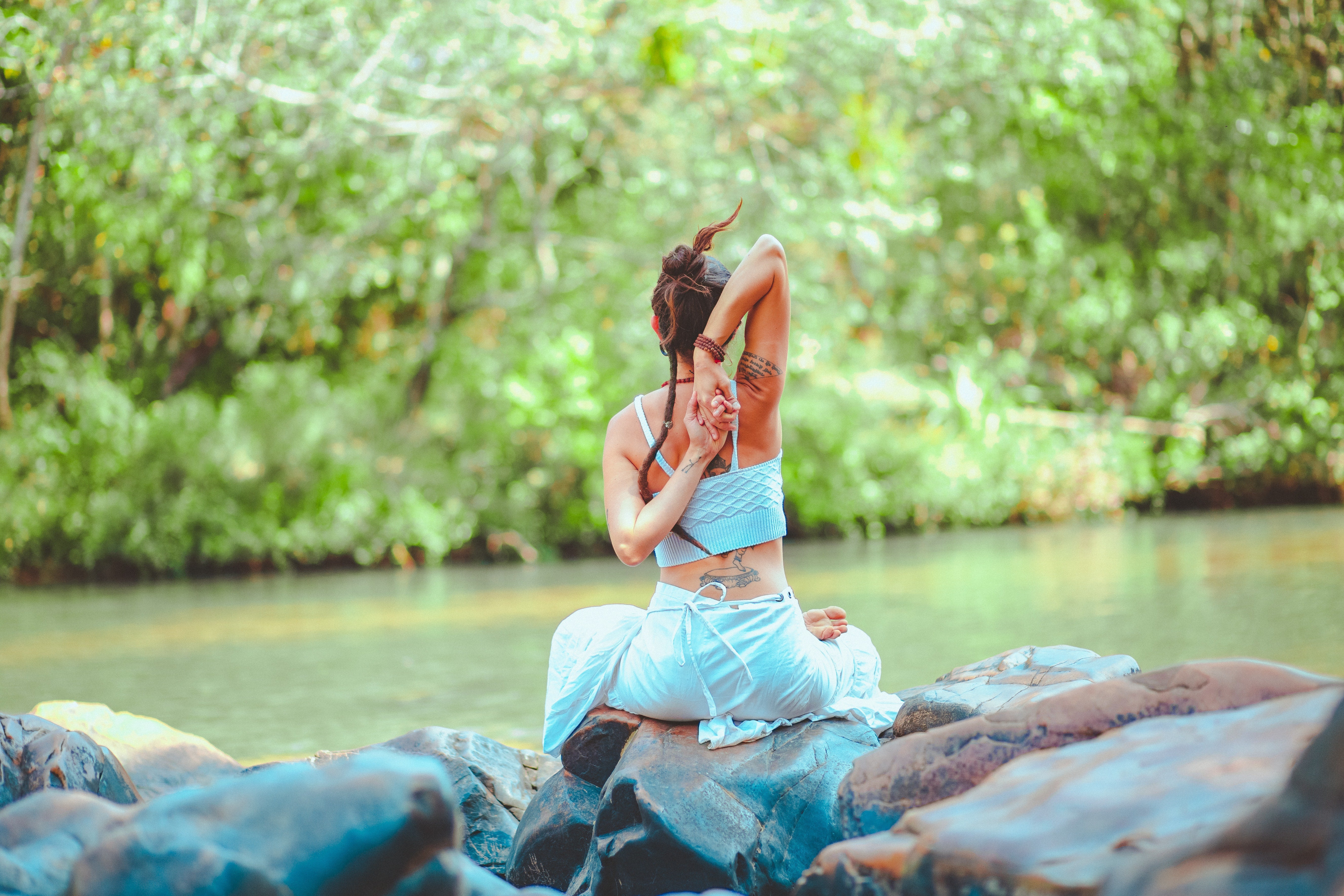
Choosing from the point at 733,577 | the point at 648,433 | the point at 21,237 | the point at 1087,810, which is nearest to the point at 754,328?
the point at 648,433

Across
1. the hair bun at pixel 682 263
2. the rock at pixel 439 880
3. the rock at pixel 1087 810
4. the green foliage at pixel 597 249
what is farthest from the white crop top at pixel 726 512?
the green foliage at pixel 597 249

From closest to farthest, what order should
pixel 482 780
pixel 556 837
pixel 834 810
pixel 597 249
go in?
pixel 834 810, pixel 556 837, pixel 482 780, pixel 597 249

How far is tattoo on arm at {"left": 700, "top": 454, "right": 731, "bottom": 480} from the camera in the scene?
344cm

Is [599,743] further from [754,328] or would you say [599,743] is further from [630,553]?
[754,328]

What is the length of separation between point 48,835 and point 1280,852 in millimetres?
2344

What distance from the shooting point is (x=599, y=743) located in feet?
11.8

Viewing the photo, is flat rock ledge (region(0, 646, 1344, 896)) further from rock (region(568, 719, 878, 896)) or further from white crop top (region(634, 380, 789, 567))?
white crop top (region(634, 380, 789, 567))

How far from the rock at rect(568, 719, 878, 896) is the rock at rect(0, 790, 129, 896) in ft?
4.13

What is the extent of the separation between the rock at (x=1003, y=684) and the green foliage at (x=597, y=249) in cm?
1076

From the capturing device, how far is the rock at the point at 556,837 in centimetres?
347

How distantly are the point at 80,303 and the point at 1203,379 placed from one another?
56.0ft

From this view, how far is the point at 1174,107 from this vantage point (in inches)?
682

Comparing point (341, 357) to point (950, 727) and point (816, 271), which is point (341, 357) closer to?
point (816, 271)

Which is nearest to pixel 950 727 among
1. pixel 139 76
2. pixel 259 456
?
pixel 139 76
